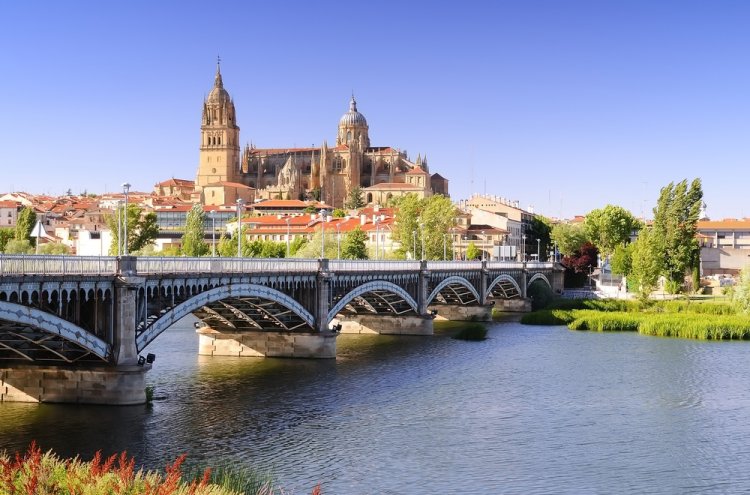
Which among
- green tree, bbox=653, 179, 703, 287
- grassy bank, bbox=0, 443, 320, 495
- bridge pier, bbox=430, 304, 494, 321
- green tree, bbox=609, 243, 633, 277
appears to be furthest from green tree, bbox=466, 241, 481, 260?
grassy bank, bbox=0, 443, 320, 495

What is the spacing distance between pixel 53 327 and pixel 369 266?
35.4 m

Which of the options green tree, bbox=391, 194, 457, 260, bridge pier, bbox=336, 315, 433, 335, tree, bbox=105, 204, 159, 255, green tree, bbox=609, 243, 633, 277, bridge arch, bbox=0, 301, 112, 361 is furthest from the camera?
green tree, bbox=391, 194, 457, 260

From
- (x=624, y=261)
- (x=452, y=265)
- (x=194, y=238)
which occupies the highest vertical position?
(x=194, y=238)

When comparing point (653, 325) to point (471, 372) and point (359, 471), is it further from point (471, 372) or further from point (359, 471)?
point (359, 471)

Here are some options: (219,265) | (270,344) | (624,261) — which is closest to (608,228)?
(624,261)

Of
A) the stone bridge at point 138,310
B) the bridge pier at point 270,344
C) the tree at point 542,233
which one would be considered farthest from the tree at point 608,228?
the bridge pier at point 270,344

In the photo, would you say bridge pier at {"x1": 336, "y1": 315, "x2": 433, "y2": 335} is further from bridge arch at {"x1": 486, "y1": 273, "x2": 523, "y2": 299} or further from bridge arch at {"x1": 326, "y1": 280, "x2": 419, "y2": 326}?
bridge arch at {"x1": 486, "y1": 273, "x2": 523, "y2": 299}

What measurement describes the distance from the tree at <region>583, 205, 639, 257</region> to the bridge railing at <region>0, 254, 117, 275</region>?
405 feet

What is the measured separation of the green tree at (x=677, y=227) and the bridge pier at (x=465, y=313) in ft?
89.8

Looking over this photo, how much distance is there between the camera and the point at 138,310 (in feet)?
121

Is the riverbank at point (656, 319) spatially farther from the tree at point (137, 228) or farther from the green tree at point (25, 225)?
the green tree at point (25, 225)

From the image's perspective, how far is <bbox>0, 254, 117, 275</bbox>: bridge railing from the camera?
2917cm

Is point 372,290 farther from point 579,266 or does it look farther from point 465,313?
point 579,266

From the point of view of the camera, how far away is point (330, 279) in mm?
54656
